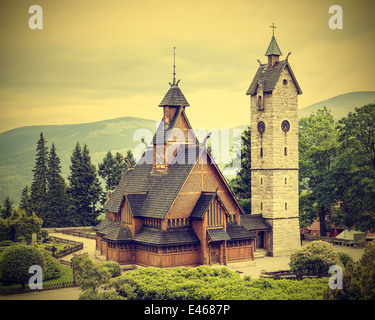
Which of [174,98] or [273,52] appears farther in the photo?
[273,52]

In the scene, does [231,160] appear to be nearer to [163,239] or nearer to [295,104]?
[295,104]

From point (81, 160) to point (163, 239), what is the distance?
36.9 meters

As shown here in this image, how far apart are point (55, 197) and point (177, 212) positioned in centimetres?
3272

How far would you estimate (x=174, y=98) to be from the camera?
52.2 m

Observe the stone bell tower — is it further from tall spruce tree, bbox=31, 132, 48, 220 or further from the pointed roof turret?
tall spruce tree, bbox=31, 132, 48, 220

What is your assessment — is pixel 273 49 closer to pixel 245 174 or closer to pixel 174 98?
pixel 174 98

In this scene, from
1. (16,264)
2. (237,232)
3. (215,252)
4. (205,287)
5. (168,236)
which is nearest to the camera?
(205,287)

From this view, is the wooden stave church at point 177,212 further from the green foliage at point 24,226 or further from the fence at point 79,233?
the fence at point 79,233

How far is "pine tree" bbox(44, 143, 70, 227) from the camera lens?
74.2 m

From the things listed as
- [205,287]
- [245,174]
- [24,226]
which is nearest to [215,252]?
[205,287]

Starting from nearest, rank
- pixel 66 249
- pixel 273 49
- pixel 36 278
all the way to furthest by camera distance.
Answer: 1. pixel 36 278
2. pixel 66 249
3. pixel 273 49

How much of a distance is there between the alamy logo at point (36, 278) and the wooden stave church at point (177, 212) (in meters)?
8.93
